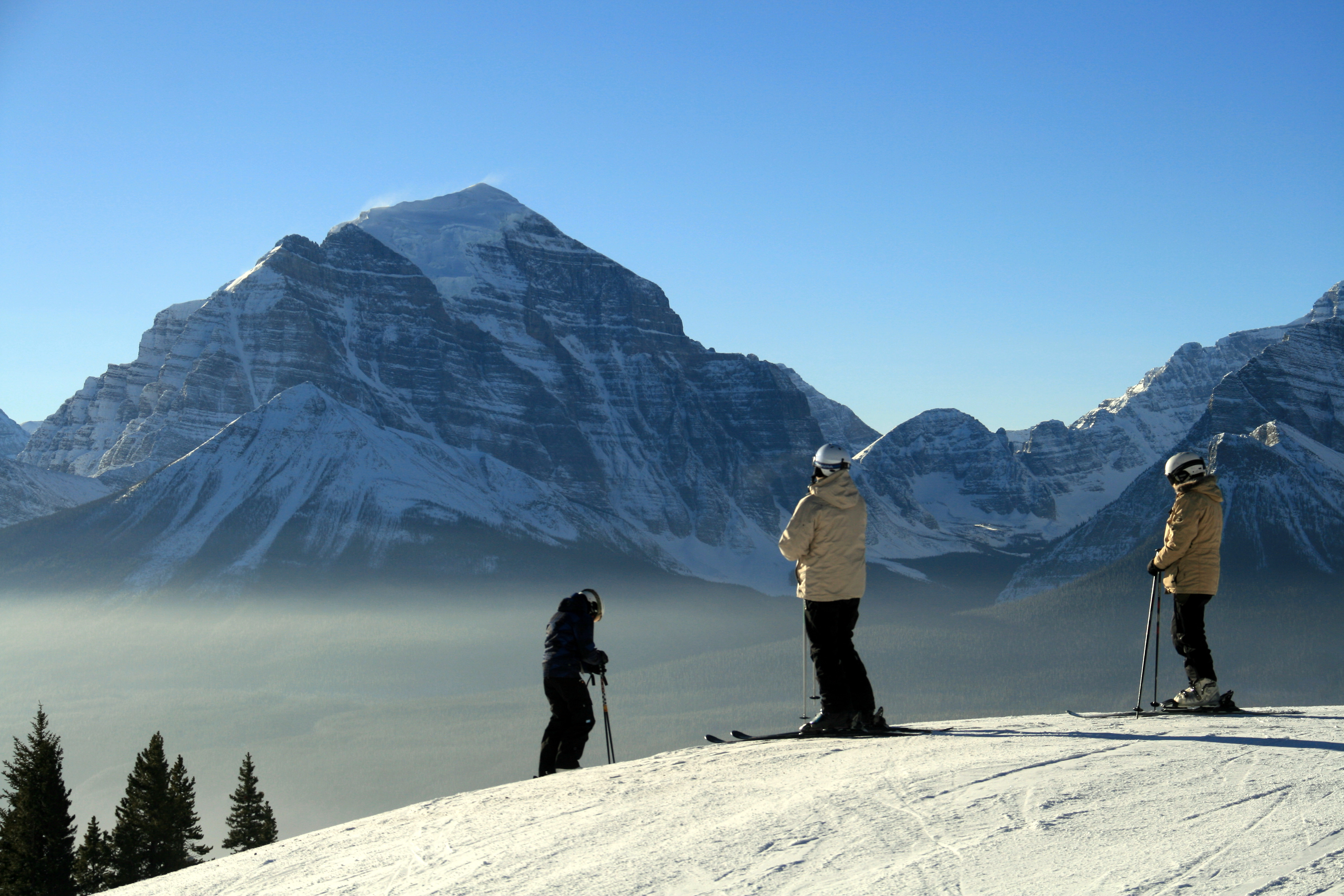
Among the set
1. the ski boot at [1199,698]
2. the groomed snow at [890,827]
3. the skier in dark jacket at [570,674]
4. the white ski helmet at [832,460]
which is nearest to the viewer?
the groomed snow at [890,827]

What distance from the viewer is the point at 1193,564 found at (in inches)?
683

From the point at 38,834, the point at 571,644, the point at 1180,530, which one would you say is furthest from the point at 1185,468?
the point at 38,834

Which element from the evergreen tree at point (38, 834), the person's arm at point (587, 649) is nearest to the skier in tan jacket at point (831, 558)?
the person's arm at point (587, 649)

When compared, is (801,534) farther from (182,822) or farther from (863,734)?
(182,822)

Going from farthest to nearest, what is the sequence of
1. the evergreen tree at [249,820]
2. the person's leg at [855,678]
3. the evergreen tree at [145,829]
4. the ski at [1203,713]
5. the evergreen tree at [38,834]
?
the evergreen tree at [249,820]
the evergreen tree at [145,829]
the evergreen tree at [38,834]
the ski at [1203,713]
the person's leg at [855,678]

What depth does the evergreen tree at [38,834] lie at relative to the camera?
50.3 metres

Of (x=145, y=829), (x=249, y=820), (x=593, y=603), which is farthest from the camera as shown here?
(x=249, y=820)

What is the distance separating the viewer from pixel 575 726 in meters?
18.5

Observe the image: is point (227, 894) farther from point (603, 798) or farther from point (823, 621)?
point (823, 621)

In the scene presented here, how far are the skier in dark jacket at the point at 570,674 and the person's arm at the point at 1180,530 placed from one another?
833cm

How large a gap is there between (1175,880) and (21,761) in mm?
57934

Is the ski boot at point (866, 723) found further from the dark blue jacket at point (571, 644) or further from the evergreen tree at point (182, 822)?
the evergreen tree at point (182, 822)

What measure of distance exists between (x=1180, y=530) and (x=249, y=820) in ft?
217

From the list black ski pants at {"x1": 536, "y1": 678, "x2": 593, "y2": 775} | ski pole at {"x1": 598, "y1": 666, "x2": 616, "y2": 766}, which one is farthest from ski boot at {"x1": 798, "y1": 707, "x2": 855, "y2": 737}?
black ski pants at {"x1": 536, "y1": 678, "x2": 593, "y2": 775}
